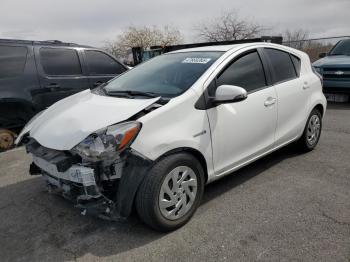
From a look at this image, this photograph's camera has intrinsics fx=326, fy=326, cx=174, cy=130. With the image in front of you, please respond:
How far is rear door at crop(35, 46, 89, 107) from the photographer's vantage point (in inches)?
234

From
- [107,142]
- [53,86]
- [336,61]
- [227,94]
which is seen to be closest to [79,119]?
[107,142]

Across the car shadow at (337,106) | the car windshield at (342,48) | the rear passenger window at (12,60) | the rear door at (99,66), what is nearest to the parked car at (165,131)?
the rear passenger window at (12,60)

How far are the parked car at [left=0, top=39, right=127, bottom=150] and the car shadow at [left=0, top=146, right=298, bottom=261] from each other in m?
2.09

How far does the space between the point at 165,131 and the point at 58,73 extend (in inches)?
164

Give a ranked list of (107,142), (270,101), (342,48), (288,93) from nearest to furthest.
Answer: (107,142)
(270,101)
(288,93)
(342,48)

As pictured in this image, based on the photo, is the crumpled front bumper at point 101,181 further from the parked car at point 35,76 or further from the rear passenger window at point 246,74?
the parked car at point 35,76

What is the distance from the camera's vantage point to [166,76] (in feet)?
11.6

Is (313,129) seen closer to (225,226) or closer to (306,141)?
(306,141)

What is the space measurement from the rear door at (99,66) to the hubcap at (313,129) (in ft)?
13.5

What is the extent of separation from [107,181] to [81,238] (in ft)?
2.18

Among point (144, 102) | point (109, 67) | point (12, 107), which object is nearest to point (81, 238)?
point (144, 102)

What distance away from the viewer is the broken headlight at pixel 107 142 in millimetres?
2580

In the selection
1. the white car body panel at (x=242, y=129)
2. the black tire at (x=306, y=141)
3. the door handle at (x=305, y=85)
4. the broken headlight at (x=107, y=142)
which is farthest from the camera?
the black tire at (x=306, y=141)

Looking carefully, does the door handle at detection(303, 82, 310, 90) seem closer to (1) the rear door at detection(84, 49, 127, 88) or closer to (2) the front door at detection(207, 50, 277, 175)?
(2) the front door at detection(207, 50, 277, 175)
